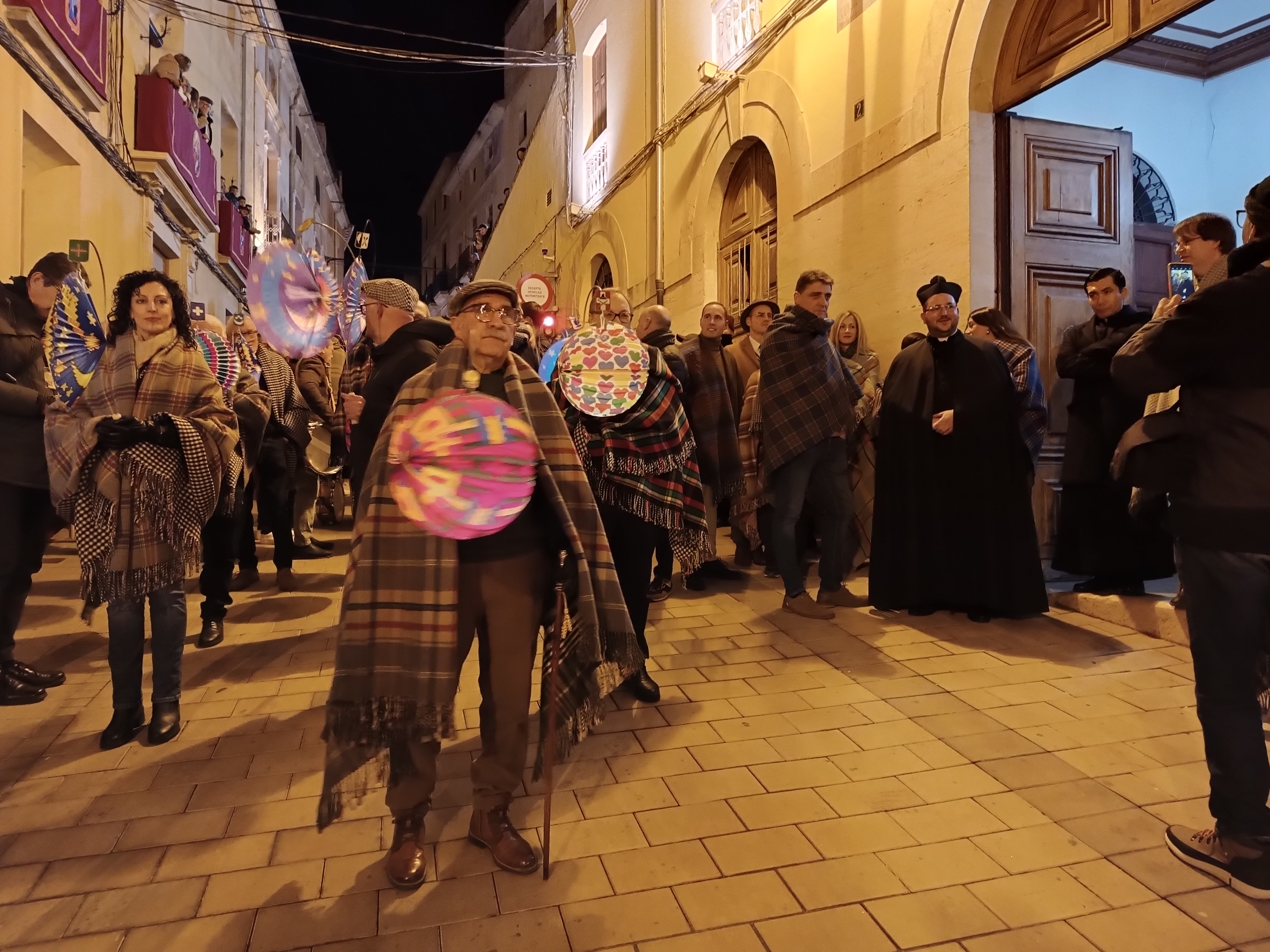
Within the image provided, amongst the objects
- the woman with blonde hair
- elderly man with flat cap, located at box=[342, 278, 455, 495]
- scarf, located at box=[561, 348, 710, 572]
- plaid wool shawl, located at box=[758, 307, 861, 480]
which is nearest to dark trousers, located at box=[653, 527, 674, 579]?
plaid wool shawl, located at box=[758, 307, 861, 480]

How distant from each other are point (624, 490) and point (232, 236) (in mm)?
14717

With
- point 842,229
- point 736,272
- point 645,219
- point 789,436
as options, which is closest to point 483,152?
point 645,219

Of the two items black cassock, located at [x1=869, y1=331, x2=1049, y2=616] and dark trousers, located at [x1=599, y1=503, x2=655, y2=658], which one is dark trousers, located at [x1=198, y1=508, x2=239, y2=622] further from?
black cassock, located at [x1=869, y1=331, x2=1049, y2=616]

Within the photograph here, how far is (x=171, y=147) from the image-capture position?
10.0 m

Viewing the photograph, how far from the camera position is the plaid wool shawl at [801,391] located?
4691mm

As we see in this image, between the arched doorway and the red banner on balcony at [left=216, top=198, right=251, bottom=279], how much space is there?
30.0 ft

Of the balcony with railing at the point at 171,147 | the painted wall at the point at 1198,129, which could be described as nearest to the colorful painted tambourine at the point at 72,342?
the painted wall at the point at 1198,129

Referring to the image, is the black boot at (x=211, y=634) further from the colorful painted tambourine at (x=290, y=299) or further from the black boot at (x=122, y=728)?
the colorful painted tambourine at (x=290, y=299)

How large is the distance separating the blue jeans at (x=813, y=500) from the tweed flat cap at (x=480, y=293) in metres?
2.77

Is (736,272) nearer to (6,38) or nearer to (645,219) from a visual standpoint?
(645,219)

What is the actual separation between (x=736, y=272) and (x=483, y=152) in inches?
965

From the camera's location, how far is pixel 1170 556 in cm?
478

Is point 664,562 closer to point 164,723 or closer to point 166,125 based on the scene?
point 164,723

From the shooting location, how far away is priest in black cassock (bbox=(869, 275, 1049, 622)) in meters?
4.68
